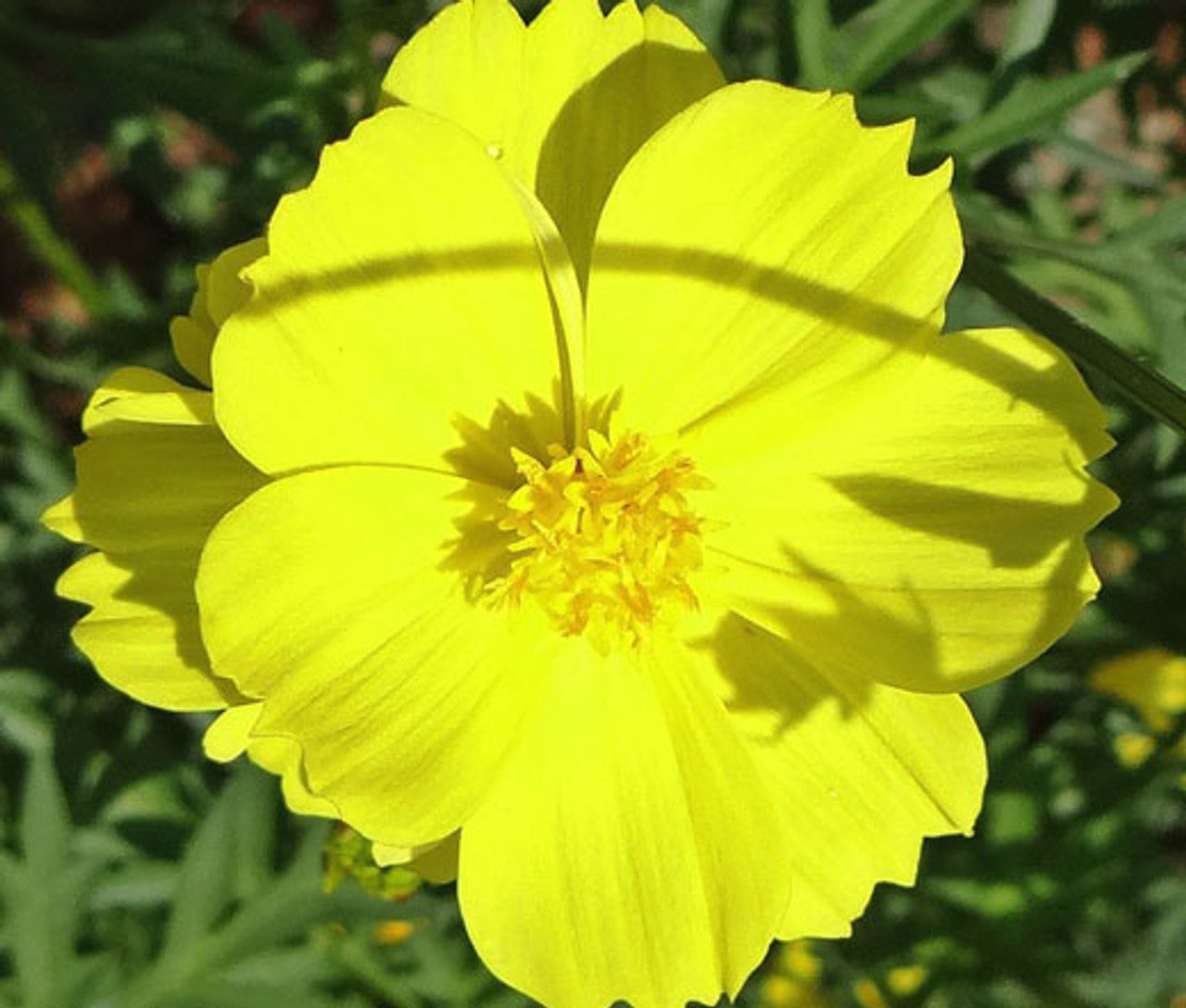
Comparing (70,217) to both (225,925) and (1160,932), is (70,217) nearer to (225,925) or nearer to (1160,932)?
(225,925)

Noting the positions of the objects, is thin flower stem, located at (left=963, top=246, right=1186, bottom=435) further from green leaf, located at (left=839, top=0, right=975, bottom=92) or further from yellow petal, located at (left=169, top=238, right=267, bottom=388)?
yellow petal, located at (left=169, top=238, right=267, bottom=388)

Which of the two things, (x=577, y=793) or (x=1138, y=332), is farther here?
(x=1138, y=332)

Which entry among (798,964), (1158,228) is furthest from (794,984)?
(1158,228)

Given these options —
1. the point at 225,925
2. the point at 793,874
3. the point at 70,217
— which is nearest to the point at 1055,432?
the point at 793,874

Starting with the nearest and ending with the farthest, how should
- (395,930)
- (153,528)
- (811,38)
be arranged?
(153,528), (811,38), (395,930)

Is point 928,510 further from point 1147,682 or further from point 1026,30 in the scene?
point 1147,682
